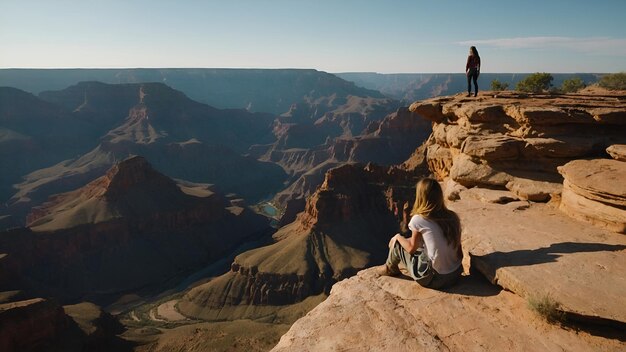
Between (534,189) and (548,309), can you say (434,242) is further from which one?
(534,189)

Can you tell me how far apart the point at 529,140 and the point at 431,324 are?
9.18m

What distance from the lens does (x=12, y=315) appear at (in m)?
35.5

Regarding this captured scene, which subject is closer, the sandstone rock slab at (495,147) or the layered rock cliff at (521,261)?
the layered rock cliff at (521,261)

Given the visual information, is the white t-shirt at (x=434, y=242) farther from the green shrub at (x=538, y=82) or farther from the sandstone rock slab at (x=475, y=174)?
the green shrub at (x=538, y=82)

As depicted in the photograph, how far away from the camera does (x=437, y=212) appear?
7.79 meters

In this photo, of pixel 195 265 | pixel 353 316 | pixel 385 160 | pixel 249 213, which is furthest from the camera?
pixel 385 160

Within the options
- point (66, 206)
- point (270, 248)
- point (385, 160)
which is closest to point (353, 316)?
A: point (270, 248)

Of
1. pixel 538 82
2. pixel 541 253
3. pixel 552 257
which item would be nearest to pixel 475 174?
pixel 541 253

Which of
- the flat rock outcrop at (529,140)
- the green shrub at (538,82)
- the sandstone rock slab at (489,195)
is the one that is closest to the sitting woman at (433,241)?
the sandstone rock slab at (489,195)

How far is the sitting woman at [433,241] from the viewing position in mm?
7742

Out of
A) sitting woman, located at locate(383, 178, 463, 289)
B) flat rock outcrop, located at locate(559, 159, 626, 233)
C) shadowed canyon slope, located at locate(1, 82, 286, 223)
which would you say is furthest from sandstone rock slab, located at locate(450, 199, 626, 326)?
shadowed canyon slope, located at locate(1, 82, 286, 223)

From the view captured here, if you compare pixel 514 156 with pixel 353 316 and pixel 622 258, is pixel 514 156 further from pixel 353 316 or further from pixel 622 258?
pixel 353 316

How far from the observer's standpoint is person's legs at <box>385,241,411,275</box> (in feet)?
28.2

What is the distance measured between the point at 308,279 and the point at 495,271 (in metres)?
48.1
